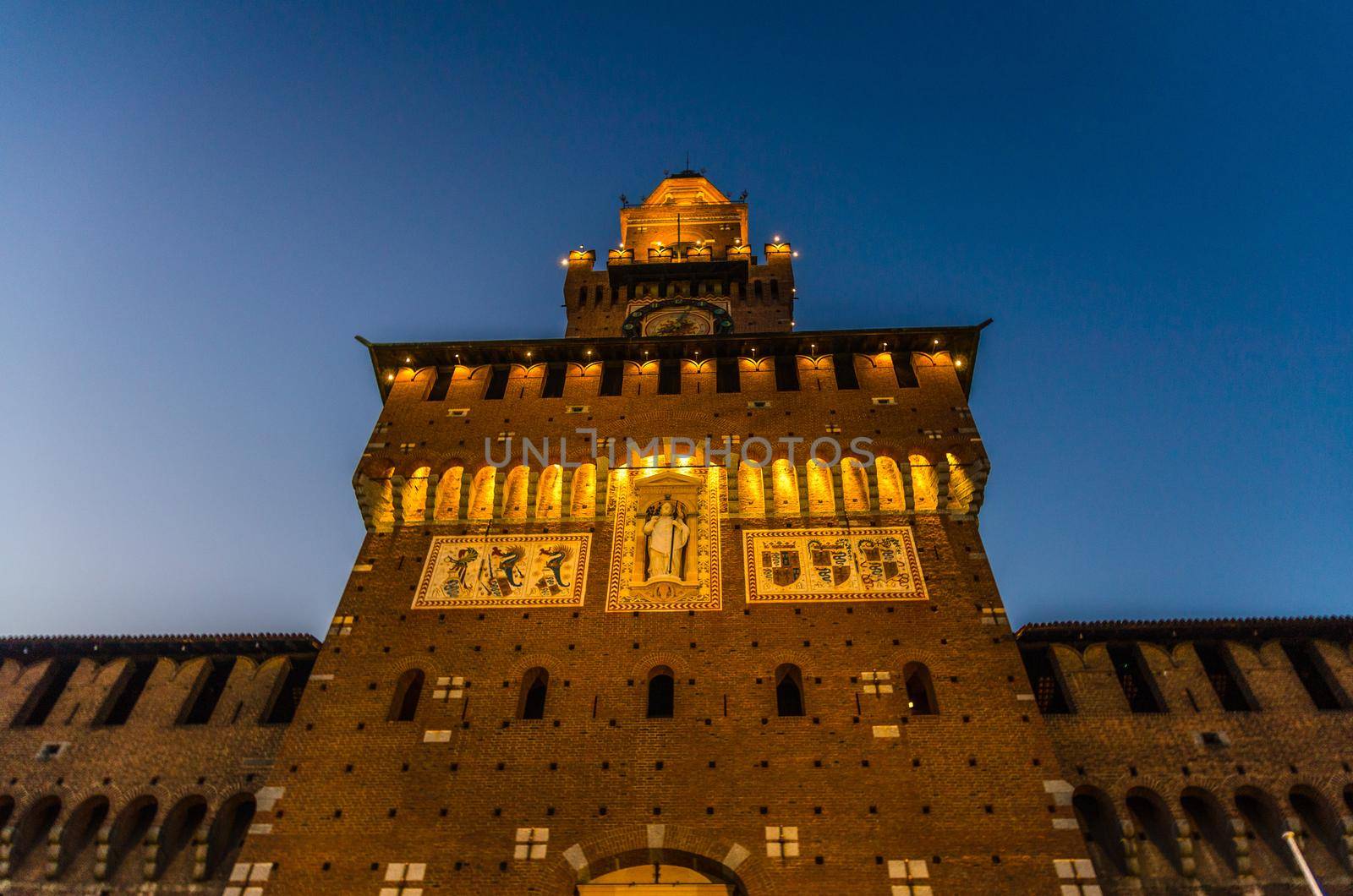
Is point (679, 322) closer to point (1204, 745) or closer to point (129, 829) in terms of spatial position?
point (1204, 745)

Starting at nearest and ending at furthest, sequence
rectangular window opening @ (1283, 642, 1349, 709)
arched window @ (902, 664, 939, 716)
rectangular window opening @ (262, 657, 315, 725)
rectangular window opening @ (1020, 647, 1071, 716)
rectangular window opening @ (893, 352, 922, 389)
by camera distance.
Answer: arched window @ (902, 664, 939, 716) → rectangular window opening @ (1283, 642, 1349, 709) → rectangular window opening @ (1020, 647, 1071, 716) → rectangular window opening @ (262, 657, 315, 725) → rectangular window opening @ (893, 352, 922, 389)

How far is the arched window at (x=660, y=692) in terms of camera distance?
15422 millimetres

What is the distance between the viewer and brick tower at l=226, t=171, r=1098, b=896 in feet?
42.6

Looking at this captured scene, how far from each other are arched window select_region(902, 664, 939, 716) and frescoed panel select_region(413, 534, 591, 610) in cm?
600

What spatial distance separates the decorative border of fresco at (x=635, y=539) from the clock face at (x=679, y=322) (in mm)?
9295

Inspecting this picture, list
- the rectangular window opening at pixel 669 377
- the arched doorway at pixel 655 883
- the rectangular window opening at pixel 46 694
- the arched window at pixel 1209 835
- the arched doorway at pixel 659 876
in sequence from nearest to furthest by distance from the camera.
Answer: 1. the arched doorway at pixel 659 876
2. the arched doorway at pixel 655 883
3. the arched window at pixel 1209 835
4. the rectangular window opening at pixel 46 694
5. the rectangular window opening at pixel 669 377

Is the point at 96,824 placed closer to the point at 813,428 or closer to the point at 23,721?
the point at 23,721

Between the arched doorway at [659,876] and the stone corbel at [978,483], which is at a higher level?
the stone corbel at [978,483]

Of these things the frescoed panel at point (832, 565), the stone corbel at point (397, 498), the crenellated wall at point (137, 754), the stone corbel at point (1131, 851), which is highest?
the stone corbel at point (397, 498)

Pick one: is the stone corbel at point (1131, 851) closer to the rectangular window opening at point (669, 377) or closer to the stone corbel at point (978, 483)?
the stone corbel at point (978, 483)

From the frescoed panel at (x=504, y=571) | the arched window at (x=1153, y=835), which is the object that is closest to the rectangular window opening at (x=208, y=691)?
the frescoed panel at (x=504, y=571)

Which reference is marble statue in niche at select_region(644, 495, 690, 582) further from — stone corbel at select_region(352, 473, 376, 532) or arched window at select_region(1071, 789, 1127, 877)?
arched window at select_region(1071, 789, 1127, 877)

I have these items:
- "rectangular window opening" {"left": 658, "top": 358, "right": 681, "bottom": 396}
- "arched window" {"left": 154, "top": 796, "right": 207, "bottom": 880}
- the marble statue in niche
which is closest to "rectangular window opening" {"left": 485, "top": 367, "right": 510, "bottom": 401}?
"rectangular window opening" {"left": 658, "top": 358, "right": 681, "bottom": 396}

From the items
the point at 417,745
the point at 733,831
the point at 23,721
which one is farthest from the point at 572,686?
the point at 23,721
